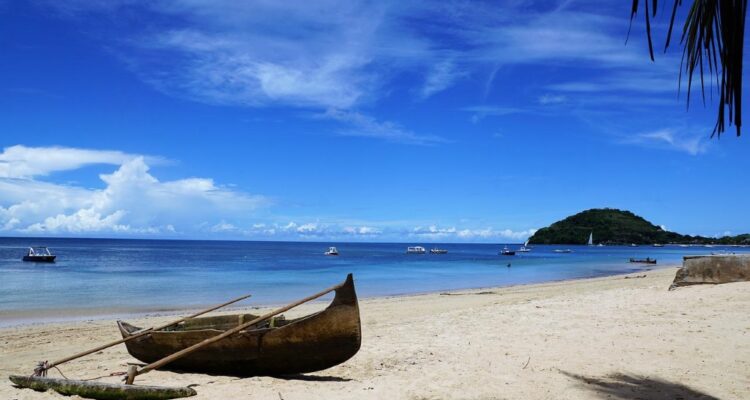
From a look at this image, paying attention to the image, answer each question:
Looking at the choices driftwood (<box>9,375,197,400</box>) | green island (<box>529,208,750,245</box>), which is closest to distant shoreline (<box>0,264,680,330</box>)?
driftwood (<box>9,375,197,400</box>)

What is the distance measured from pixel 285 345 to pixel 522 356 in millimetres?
3353

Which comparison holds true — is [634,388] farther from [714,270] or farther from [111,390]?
[714,270]

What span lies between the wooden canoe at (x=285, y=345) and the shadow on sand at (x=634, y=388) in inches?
106

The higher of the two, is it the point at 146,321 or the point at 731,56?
the point at 731,56

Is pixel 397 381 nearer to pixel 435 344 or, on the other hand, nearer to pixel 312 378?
pixel 312 378

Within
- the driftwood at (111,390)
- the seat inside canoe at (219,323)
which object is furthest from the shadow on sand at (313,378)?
the driftwood at (111,390)

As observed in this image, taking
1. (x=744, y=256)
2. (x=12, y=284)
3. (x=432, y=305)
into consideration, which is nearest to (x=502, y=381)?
(x=432, y=305)

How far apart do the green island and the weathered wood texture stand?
511ft

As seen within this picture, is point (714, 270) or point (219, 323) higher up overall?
point (714, 270)

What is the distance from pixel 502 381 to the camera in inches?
252

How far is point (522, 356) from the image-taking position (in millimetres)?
7656

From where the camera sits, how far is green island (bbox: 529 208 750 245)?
165125 mm

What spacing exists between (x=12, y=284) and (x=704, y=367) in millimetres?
28619

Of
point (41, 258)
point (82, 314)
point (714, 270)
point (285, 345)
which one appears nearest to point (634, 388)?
point (285, 345)
